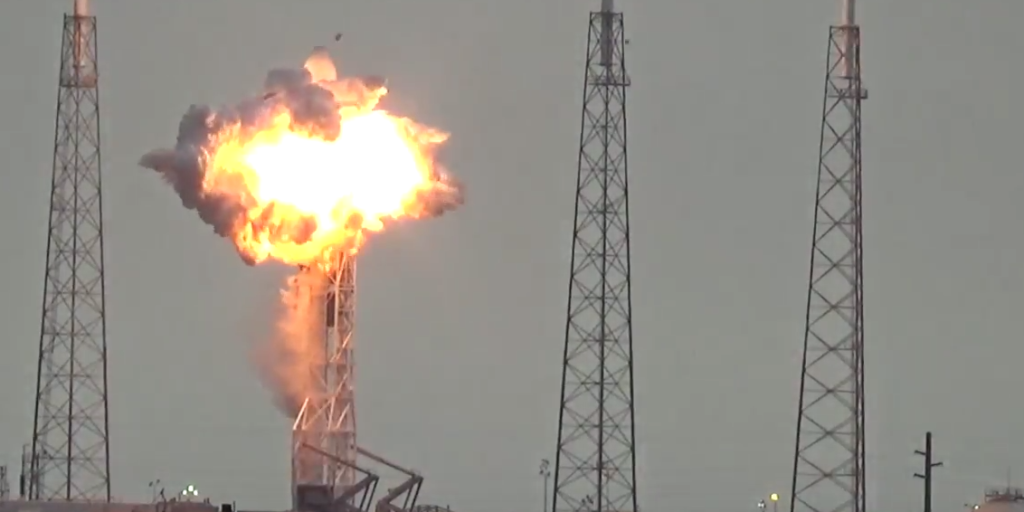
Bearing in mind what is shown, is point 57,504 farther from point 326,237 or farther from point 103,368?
point 326,237

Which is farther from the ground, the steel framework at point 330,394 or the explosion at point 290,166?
the explosion at point 290,166

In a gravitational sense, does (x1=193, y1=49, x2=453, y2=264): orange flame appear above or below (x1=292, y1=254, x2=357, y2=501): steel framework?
above

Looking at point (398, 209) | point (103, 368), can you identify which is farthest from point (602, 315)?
point (103, 368)

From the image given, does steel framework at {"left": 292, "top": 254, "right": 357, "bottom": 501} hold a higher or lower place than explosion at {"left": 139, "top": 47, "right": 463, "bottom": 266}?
lower
